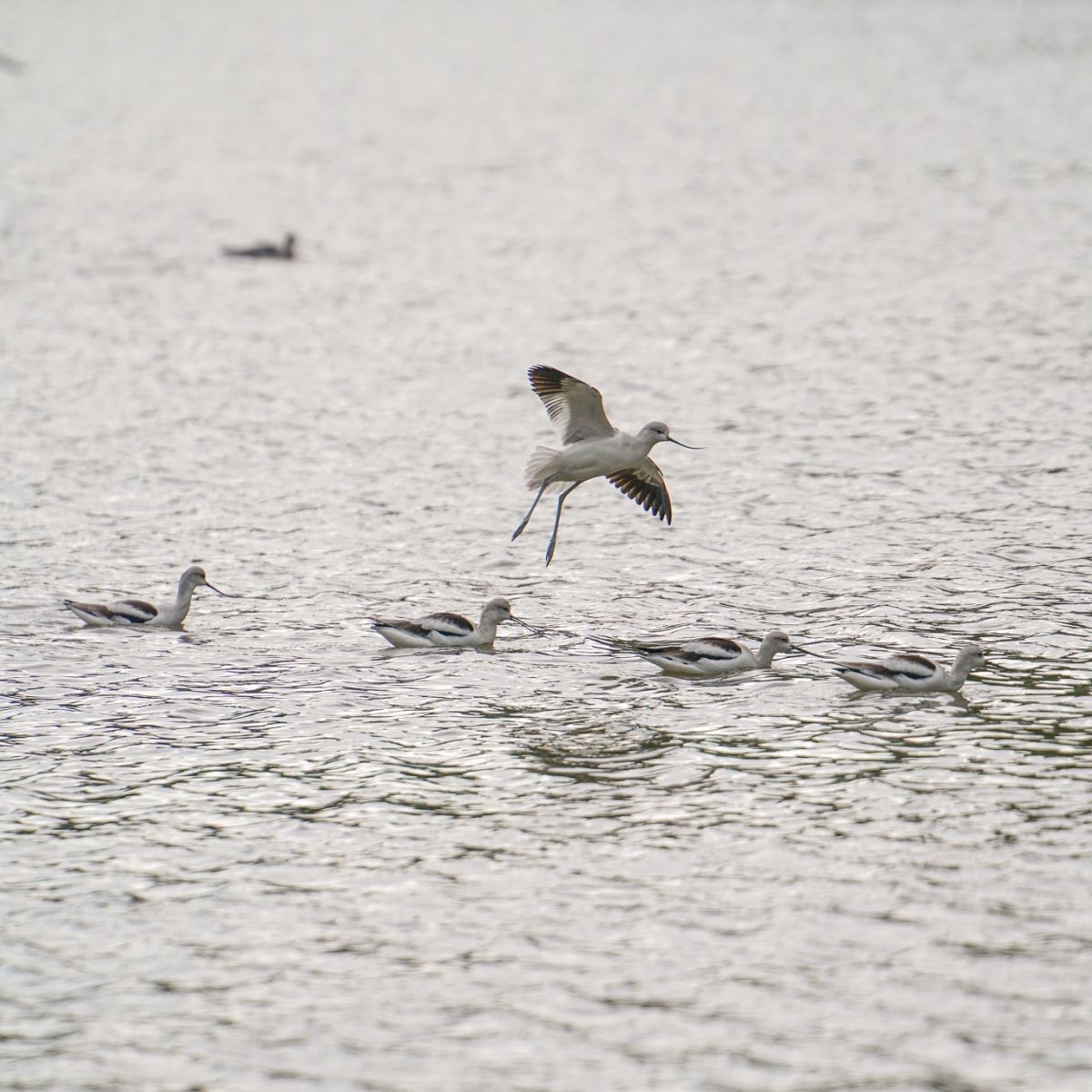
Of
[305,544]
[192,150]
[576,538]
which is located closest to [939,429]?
[576,538]

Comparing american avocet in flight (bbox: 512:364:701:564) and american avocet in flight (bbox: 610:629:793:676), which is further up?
american avocet in flight (bbox: 512:364:701:564)

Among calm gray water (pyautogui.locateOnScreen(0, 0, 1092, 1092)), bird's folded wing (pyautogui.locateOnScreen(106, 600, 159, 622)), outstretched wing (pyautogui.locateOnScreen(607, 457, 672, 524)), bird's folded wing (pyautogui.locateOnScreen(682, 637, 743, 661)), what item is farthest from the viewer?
outstretched wing (pyautogui.locateOnScreen(607, 457, 672, 524))

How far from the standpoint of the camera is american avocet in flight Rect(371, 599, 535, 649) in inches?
593

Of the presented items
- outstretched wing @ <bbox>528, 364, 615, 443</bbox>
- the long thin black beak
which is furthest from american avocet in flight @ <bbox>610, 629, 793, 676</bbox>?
the long thin black beak

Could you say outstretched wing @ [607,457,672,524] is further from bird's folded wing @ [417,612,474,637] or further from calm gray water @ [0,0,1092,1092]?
bird's folded wing @ [417,612,474,637]

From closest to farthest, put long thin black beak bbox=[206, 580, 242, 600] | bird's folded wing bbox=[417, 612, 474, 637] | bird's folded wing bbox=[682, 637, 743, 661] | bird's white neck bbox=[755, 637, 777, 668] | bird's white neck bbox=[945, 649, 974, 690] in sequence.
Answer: bird's white neck bbox=[945, 649, 974, 690]
bird's folded wing bbox=[682, 637, 743, 661]
bird's white neck bbox=[755, 637, 777, 668]
bird's folded wing bbox=[417, 612, 474, 637]
long thin black beak bbox=[206, 580, 242, 600]

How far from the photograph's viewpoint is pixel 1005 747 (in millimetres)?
12672

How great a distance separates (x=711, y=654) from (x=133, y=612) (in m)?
5.24

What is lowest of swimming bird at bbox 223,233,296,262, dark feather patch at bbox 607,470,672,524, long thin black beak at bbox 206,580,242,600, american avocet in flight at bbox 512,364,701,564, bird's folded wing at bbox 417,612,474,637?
long thin black beak at bbox 206,580,242,600

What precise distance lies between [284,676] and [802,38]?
59.6 meters

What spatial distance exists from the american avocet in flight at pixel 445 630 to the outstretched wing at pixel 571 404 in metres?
1.75

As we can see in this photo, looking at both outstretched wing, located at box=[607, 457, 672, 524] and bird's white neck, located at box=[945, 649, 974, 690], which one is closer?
bird's white neck, located at box=[945, 649, 974, 690]

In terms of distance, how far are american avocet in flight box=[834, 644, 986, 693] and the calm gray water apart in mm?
198

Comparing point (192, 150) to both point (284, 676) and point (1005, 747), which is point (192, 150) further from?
point (1005, 747)
